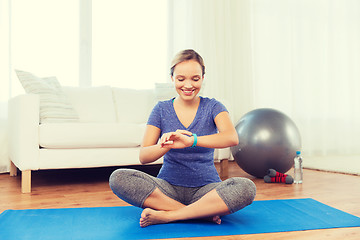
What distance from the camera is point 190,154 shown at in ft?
4.85

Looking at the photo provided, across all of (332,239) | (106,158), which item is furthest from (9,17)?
(332,239)

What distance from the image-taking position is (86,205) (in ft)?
5.86

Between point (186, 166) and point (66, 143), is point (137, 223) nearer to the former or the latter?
point (186, 166)

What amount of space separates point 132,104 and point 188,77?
195cm

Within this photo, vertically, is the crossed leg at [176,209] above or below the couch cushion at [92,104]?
below

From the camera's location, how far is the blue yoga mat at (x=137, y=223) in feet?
4.16

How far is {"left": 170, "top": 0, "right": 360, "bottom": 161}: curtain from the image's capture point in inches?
155

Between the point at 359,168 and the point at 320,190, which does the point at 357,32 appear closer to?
the point at 359,168

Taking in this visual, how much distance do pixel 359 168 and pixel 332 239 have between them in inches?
88.9

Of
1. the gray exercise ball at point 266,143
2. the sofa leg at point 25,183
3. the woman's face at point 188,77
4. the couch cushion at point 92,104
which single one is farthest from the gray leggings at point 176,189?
the couch cushion at point 92,104

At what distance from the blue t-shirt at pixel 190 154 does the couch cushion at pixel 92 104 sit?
5.50 ft

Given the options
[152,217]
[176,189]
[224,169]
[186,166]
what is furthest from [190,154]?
[224,169]

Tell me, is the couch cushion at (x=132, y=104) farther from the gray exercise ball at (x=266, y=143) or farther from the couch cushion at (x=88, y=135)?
the gray exercise ball at (x=266, y=143)

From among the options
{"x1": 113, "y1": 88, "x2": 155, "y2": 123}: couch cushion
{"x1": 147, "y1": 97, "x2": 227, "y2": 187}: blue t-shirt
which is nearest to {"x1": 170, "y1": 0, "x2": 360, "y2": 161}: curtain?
{"x1": 113, "y1": 88, "x2": 155, "y2": 123}: couch cushion
